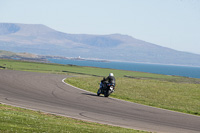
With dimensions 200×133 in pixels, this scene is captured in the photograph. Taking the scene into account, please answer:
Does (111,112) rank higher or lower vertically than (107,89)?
lower

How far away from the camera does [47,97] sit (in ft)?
83.3

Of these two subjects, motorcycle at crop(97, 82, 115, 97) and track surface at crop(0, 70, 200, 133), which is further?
motorcycle at crop(97, 82, 115, 97)

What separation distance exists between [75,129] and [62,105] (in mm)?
8207

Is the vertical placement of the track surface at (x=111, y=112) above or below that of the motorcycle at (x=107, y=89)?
below

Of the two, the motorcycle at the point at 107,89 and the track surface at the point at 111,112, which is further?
the motorcycle at the point at 107,89

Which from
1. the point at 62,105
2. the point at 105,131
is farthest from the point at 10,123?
the point at 62,105

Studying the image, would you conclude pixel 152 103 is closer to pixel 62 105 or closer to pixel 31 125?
pixel 62 105

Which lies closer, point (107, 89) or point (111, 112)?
point (111, 112)

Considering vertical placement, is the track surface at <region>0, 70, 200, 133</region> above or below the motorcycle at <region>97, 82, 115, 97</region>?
below

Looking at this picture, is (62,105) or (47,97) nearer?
(62,105)

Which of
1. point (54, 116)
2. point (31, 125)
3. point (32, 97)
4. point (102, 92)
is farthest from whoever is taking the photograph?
point (102, 92)

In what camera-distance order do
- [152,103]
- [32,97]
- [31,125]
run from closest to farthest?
1. [31,125]
2. [32,97]
3. [152,103]

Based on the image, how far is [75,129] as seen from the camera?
1395cm

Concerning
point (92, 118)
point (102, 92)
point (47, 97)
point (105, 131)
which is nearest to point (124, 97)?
point (102, 92)
